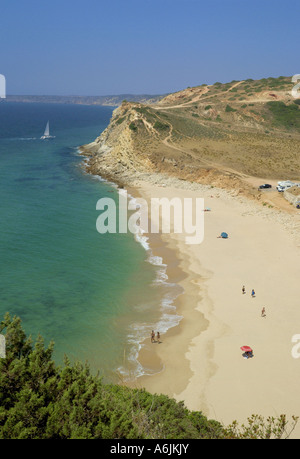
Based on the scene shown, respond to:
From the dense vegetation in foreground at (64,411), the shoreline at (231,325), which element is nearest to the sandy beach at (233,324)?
the shoreline at (231,325)

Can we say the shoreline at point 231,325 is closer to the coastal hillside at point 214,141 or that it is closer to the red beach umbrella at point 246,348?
the red beach umbrella at point 246,348

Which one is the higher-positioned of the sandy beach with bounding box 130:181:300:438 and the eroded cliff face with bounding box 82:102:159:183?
the eroded cliff face with bounding box 82:102:159:183

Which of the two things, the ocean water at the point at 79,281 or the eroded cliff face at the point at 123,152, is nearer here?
the ocean water at the point at 79,281

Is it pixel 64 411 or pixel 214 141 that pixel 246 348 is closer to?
pixel 64 411

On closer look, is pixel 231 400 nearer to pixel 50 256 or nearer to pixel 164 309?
pixel 164 309

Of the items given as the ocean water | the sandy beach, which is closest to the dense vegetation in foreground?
the ocean water

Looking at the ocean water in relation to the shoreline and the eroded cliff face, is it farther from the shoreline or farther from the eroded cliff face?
the eroded cliff face
